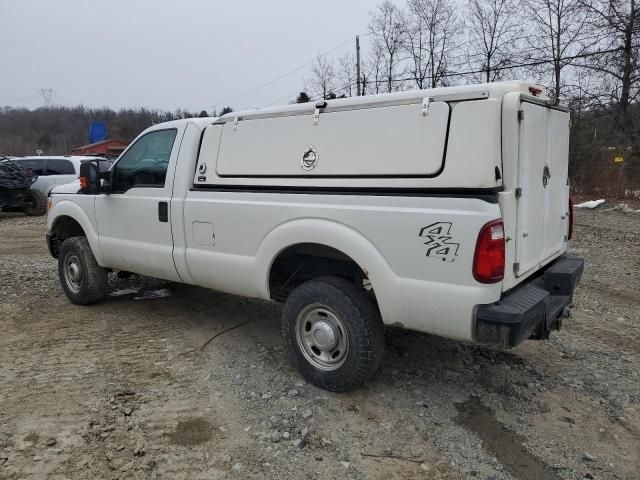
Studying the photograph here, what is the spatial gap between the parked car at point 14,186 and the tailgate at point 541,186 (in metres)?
15.2

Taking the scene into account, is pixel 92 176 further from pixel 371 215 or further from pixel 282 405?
pixel 371 215

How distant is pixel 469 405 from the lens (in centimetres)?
375

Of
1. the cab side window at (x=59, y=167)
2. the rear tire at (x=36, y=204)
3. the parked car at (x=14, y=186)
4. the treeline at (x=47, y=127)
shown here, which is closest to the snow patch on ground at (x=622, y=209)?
the cab side window at (x=59, y=167)

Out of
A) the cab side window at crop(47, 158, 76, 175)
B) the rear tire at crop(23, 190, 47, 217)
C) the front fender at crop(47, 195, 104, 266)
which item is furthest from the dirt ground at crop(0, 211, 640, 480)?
the cab side window at crop(47, 158, 76, 175)

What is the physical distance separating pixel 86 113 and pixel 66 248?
95.0 meters

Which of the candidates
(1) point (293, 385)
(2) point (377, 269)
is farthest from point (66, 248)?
(2) point (377, 269)

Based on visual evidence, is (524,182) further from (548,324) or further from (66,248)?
(66,248)

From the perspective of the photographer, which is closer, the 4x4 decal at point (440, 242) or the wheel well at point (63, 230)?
the 4x4 decal at point (440, 242)

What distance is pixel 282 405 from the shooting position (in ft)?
12.1

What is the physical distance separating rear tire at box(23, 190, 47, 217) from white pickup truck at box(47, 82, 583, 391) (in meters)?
12.6

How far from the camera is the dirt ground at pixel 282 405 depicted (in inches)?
120

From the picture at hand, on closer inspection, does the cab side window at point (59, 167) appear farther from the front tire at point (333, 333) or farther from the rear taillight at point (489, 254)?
the rear taillight at point (489, 254)

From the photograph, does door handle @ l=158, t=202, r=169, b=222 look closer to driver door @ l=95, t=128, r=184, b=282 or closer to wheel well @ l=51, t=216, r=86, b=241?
Result: driver door @ l=95, t=128, r=184, b=282

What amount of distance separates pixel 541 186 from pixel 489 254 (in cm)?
100
